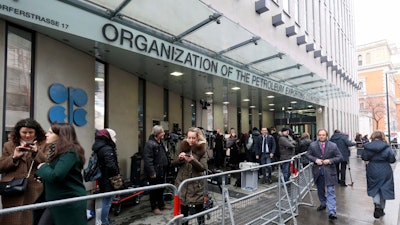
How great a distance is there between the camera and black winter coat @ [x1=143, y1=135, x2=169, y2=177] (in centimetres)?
504

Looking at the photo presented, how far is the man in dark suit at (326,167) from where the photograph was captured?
17.2 ft

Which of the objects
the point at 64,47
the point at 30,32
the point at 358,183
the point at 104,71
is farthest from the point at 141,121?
the point at 358,183

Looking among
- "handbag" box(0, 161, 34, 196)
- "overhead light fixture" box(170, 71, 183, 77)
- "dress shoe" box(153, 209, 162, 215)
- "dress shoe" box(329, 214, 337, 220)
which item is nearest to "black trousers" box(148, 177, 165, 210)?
"dress shoe" box(153, 209, 162, 215)

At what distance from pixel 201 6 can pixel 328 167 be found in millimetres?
4212

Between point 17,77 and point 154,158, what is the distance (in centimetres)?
314

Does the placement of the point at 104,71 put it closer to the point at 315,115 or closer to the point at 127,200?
the point at 127,200

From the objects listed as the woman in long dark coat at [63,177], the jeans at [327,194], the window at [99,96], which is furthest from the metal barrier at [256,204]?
the window at [99,96]

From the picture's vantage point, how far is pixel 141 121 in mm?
9898

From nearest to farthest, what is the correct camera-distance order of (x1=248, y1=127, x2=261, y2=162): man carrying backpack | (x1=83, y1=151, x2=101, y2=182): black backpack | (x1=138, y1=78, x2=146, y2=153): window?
(x1=83, y1=151, x2=101, y2=182): black backpack, (x1=248, y1=127, x2=261, y2=162): man carrying backpack, (x1=138, y1=78, x2=146, y2=153): window

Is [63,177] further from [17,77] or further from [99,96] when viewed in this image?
[99,96]

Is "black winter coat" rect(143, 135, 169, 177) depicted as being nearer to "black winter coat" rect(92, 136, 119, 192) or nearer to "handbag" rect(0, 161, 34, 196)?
"black winter coat" rect(92, 136, 119, 192)

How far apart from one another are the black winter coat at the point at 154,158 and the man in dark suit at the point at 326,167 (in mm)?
3090

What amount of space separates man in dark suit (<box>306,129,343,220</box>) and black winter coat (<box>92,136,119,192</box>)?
156 inches

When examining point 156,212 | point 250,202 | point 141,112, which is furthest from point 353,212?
point 141,112
